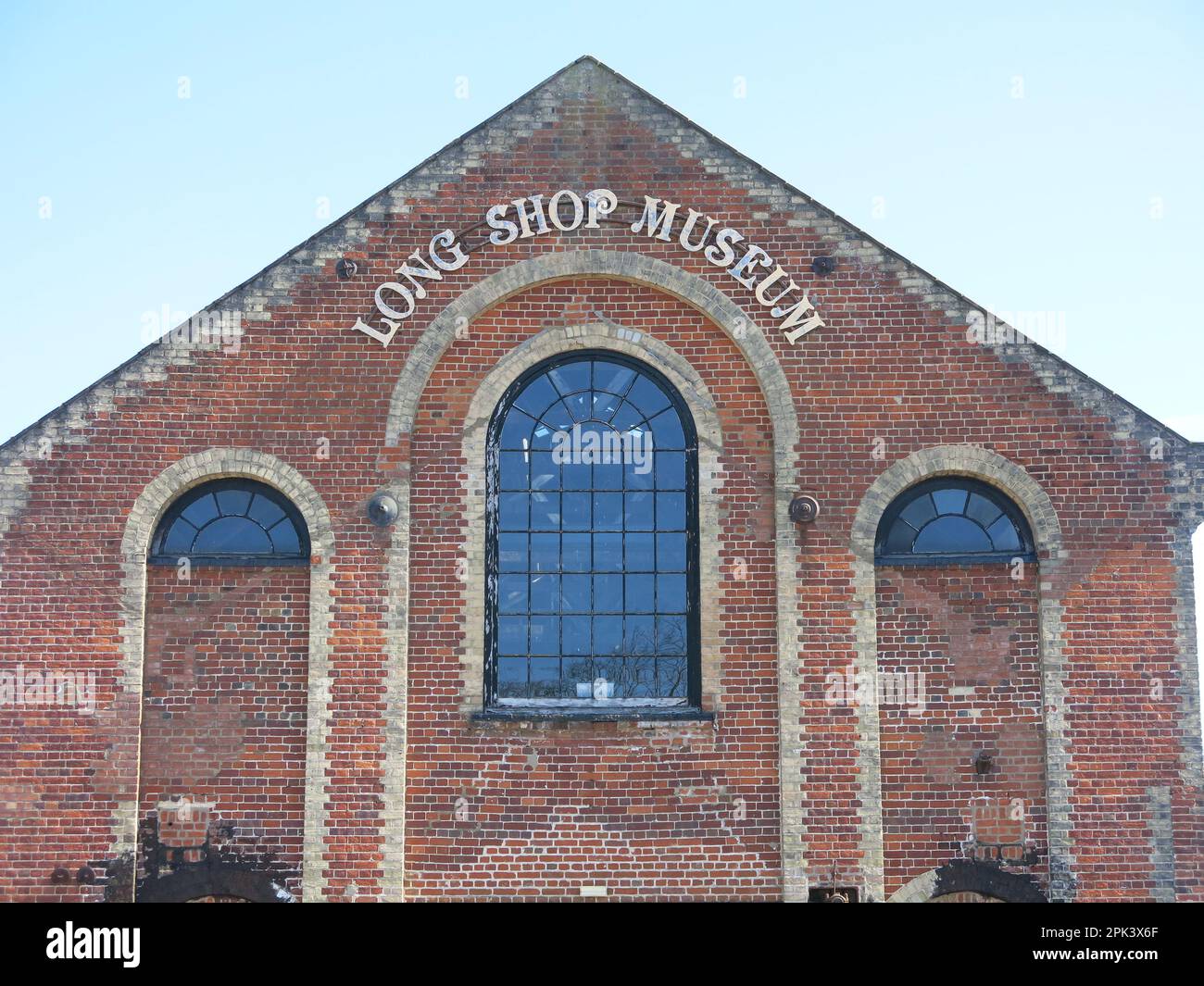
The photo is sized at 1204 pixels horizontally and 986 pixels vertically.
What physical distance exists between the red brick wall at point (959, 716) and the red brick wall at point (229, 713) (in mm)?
5542

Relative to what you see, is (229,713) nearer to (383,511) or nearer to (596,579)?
(383,511)

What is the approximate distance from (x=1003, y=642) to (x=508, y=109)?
23.3 feet

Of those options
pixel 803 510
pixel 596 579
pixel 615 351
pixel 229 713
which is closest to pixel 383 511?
pixel 596 579

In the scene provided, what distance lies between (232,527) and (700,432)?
4625 millimetres

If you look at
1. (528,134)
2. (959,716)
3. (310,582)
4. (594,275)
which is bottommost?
(959,716)

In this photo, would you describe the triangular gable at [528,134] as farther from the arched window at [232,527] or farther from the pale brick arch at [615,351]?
the pale brick arch at [615,351]

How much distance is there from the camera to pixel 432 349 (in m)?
14.7

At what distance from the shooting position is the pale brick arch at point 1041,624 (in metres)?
13.8

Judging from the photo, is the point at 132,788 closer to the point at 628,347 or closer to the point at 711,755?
the point at 711,755

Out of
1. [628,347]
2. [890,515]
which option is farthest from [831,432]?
[628,347]

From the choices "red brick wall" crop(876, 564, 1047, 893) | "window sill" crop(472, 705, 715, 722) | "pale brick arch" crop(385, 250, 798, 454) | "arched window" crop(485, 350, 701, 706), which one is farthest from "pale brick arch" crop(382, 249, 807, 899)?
"red brick wall" crop(876, 564, 1047, 893)

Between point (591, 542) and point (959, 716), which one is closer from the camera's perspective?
point (959, 716)

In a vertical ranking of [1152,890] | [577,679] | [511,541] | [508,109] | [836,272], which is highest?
[508,109]

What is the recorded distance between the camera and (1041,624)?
14.2 m
